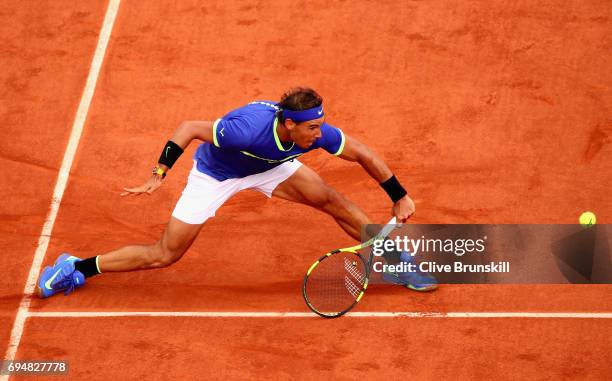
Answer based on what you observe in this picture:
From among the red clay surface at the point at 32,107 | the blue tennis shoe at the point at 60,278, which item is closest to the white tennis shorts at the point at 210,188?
the blue tennis shoe at the point at 60,278

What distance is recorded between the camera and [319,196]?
929 centimetres

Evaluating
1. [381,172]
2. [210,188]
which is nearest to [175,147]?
[210,188]

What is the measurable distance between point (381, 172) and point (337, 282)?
112 centimetres

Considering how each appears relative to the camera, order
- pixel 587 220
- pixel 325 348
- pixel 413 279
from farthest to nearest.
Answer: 1. pixel 587 220
2. pixel 413 279
3. pixel 325 348

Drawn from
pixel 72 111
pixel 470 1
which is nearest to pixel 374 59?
pixel 470 1

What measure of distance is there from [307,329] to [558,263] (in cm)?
238

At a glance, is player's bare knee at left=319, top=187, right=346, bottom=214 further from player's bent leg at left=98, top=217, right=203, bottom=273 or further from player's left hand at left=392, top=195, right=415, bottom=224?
player's bent leg at left=98, top=217, right=203, bottom=273

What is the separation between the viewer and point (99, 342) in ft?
29.6

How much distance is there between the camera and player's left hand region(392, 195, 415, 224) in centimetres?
895

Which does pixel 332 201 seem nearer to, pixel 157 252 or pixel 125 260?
pixel 157 252

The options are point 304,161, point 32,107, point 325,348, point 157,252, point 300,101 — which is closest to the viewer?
point 300,101

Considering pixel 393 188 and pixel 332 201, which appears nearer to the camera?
pixel 393 188

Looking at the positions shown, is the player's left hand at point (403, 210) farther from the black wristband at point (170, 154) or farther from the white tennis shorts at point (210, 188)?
the black wristband at point (170, 154)

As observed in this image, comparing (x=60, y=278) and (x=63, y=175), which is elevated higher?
(x=63, y=175)
